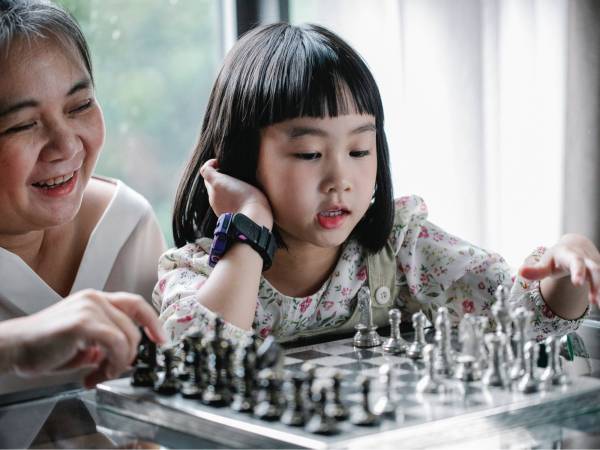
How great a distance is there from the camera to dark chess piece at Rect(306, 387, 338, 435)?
0.99m

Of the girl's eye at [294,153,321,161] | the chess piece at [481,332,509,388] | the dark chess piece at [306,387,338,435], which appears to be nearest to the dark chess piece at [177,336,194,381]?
the dark chess piece at [306,387,338,435]

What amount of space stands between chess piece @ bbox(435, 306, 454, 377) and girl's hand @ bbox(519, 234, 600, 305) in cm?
22

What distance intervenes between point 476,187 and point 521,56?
0.50 m

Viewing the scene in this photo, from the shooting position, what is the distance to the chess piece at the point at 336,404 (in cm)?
103

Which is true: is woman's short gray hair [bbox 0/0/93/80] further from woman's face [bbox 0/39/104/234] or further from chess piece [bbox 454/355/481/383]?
chess piece [bbox 454/355/481/383]

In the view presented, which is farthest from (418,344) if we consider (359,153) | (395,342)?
(359,153)

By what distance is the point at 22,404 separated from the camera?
1239 mm

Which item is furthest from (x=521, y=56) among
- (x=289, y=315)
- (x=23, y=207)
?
(x=23, y=207)

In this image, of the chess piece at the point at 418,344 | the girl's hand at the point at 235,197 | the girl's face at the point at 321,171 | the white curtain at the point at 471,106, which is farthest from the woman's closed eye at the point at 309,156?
the white curtain at the point at 471,106

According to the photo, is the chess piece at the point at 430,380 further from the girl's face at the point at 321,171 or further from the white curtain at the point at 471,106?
the white curtain at the point at 471,106

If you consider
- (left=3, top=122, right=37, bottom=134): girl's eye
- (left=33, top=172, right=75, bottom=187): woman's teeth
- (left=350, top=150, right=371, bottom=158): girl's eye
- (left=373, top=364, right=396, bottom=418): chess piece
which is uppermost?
(left=3, top=122, right=37, bottom=134): girl's eye

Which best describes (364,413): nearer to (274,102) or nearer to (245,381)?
(245,381)

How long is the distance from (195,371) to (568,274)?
2.14ft

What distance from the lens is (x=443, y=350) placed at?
1.25 metres
